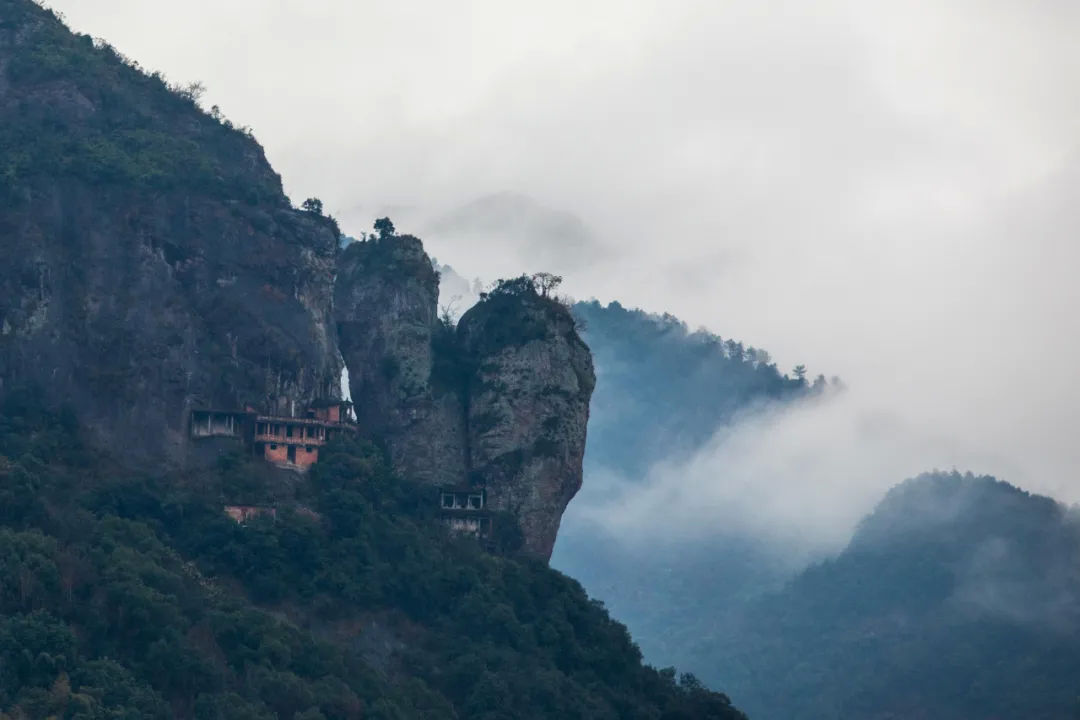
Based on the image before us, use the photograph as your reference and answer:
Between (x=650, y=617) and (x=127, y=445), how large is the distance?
47.2m

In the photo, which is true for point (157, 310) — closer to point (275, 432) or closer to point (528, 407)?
point (275, 432)

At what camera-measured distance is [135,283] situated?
67.1 metres

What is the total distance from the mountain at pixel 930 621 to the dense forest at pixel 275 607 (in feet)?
73.7

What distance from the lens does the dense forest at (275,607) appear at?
179ft

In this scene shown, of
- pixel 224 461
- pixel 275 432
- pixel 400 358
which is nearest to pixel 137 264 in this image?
pixel 275 432

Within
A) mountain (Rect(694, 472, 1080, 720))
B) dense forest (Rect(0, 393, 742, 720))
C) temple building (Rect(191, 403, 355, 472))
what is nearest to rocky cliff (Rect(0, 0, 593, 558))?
temple building (Rect(191, 403, 355, 472))

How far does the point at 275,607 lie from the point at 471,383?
47.2 ft

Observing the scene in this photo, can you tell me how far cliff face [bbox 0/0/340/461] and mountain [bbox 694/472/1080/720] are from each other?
33601mm

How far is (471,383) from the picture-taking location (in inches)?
2899

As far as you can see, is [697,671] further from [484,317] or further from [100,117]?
[100,117]

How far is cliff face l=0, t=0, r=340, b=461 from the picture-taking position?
64.8 m

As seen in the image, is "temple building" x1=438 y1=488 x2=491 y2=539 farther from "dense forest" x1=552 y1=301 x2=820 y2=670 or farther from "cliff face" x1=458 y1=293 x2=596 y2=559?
"dense forest" x1=552 y1=301 x2=820 y2=670

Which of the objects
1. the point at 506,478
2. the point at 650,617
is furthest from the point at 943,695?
the point at 506,478

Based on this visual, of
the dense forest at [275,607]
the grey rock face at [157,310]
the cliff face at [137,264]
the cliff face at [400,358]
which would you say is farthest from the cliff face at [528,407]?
the cliff face at [137,264]
